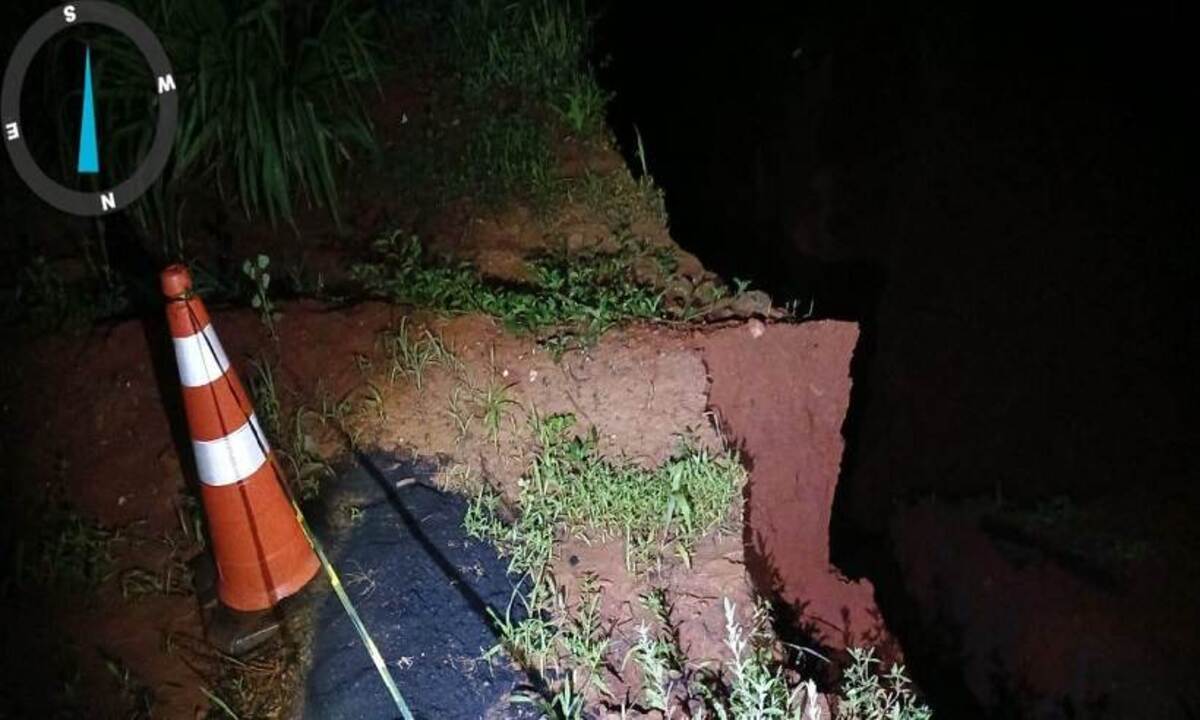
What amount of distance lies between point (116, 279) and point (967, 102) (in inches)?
191

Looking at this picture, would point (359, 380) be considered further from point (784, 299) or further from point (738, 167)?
point (738, 167)

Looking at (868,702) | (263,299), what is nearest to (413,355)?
(263,299)

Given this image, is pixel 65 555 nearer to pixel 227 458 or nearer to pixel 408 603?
pixel 227 458

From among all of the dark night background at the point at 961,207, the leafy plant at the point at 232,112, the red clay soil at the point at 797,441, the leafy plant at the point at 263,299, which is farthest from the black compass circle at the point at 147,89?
the red clay soil at the point at 797,441

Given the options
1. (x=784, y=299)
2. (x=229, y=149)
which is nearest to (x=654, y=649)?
(x=784, y=299)

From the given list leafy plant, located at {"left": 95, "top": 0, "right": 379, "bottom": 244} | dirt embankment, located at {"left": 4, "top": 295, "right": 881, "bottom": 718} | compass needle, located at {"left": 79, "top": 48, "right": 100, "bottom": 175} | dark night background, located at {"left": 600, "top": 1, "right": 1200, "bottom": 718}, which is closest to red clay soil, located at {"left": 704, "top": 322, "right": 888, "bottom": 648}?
dirt embankment, located at {"left": 4, "top": 295, "right": 881, "bottom": 718}

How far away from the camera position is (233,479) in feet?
7.91

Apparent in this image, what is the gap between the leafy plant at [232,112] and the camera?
12.4 feet

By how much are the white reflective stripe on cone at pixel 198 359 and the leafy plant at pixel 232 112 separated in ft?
4.96

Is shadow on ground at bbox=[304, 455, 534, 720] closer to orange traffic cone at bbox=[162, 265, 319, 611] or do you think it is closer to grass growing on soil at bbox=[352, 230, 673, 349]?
orange traffic cone at bbox=[162, 265, 319, 611]

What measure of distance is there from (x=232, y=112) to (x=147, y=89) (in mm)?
353

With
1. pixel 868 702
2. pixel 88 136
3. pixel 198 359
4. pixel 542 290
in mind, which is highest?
pixel 88 136

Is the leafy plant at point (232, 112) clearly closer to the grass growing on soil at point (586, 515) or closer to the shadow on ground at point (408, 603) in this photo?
the shadow on ground at point (408, 603)

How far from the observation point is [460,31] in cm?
454
